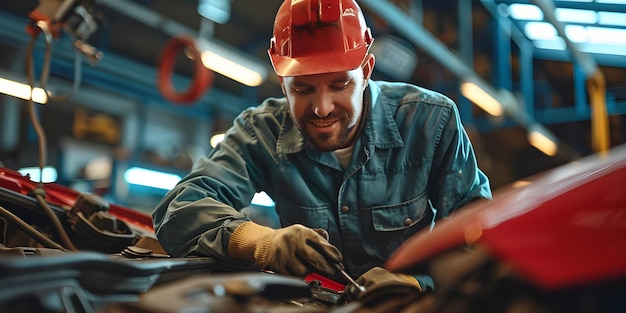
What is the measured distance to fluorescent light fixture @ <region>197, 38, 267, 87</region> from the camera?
5.09 metres

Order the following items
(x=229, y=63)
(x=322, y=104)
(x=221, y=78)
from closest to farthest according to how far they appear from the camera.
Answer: (x=322, y=104), (x=229, y=63), (x=221, y=78)

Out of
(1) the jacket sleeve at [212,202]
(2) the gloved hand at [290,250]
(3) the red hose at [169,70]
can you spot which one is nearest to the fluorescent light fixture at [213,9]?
(3) the red hose at [169,70]

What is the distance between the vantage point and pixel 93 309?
0.86m

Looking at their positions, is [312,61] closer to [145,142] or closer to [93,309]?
[93,309]

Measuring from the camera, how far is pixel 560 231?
25.8 inches

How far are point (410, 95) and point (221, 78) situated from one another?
21.7 feet

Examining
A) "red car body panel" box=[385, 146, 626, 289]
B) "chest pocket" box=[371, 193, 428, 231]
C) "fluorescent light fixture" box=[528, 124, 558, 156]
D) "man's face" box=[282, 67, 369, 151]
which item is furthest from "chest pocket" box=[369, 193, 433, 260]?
"fluorescent light fixture" box=[528, 124, 558, 156]

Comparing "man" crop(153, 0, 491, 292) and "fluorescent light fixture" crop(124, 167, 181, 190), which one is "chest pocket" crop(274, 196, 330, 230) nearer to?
"man" crop(153, 0, 491, 292)

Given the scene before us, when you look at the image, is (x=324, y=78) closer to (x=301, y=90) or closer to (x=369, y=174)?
(x=301, y=90)

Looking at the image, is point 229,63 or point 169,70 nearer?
point 169,70

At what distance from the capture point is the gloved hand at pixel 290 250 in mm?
1287

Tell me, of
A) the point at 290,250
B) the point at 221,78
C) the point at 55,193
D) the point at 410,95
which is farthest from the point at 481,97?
the point at 290,250

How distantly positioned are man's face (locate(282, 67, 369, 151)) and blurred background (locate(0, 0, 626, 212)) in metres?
2.41

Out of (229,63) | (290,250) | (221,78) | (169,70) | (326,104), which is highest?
(221,78)
